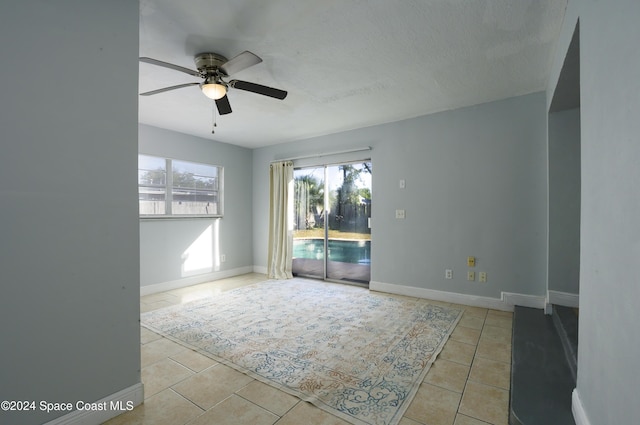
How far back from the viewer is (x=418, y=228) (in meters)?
3.87

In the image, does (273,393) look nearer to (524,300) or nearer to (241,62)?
(241,62)

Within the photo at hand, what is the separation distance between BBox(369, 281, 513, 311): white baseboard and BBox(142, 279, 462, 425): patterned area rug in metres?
0.18

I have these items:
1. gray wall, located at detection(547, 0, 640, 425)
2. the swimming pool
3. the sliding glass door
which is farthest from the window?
gray wall, located at detection(547, 0, 640, 425)

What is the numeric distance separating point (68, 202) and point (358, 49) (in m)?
2.19

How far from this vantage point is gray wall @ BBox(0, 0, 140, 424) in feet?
4.29

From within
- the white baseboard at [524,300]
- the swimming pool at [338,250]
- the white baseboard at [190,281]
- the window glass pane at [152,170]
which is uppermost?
the window glass pane at [152,170]

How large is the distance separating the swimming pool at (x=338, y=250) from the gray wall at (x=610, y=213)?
3.16 metres

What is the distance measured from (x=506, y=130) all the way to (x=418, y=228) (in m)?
1.55

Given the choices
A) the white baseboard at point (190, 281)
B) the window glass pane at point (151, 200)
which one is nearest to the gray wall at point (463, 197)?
the white baseboard at point (190, 281)

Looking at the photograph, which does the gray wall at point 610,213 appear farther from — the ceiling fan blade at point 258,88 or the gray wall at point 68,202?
the gray wall at point 68,202

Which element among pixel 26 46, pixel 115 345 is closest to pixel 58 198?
pixel 26 46

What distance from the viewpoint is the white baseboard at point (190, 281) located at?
4.11 metres

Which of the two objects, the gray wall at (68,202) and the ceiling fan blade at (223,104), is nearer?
the gray wall at (68,202)

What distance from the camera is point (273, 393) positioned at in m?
1.84
